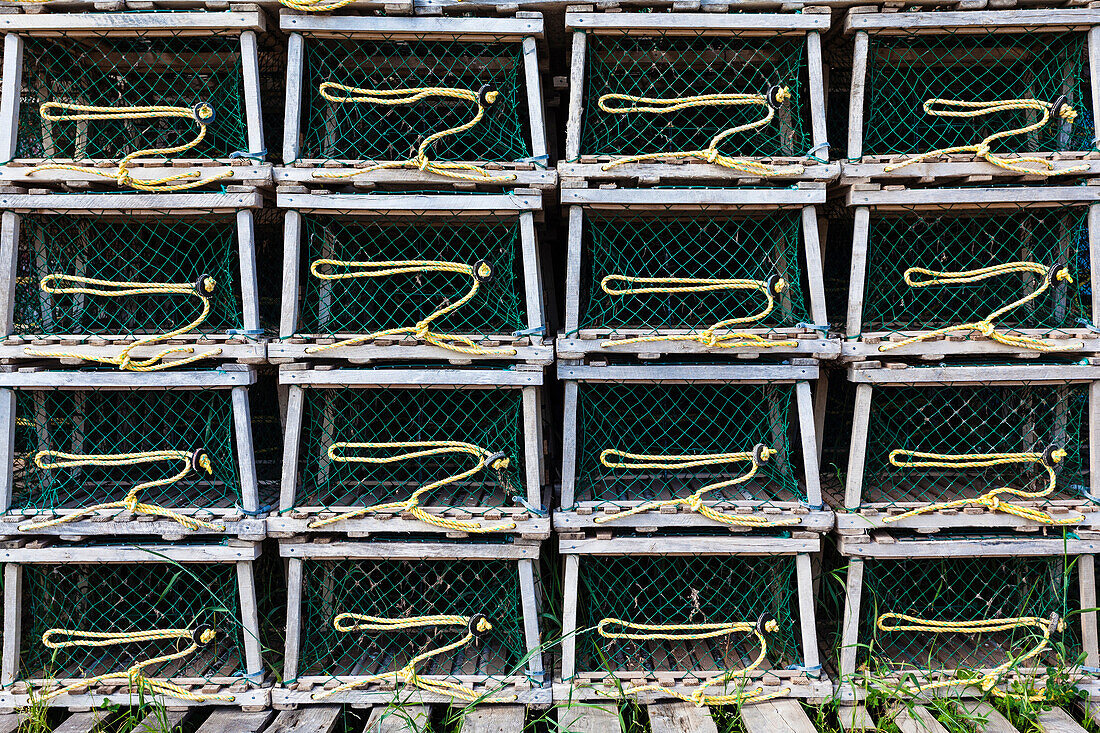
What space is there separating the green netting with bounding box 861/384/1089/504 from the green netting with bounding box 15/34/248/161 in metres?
2.75

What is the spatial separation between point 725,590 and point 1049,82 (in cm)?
232

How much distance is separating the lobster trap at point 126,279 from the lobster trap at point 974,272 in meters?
2.27

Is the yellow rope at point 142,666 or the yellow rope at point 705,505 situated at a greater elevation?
the yellow rope at point 705,505

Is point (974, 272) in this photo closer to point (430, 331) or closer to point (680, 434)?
point (680, 434)

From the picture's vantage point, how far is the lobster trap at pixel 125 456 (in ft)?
7.65

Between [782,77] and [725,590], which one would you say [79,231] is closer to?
[782,77]

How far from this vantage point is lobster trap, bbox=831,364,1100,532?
2.38 meters

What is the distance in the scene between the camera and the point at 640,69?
8.73 feet

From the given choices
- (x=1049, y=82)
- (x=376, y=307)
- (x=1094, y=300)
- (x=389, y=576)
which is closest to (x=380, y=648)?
(x=389, y=576)

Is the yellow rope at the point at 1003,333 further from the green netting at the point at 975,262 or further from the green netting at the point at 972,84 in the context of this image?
the green netting at the point at 972,84

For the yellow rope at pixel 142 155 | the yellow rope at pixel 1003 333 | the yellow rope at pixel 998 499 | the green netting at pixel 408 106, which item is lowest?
the yellow rope at pixel 998 499

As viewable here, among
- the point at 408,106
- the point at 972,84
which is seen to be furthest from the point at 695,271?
the point at 408,106

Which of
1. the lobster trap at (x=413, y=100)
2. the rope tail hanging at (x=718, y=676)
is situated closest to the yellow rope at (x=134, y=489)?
the lobster trap at (x=413, y=100)

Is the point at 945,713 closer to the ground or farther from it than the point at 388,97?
closer to the ground
